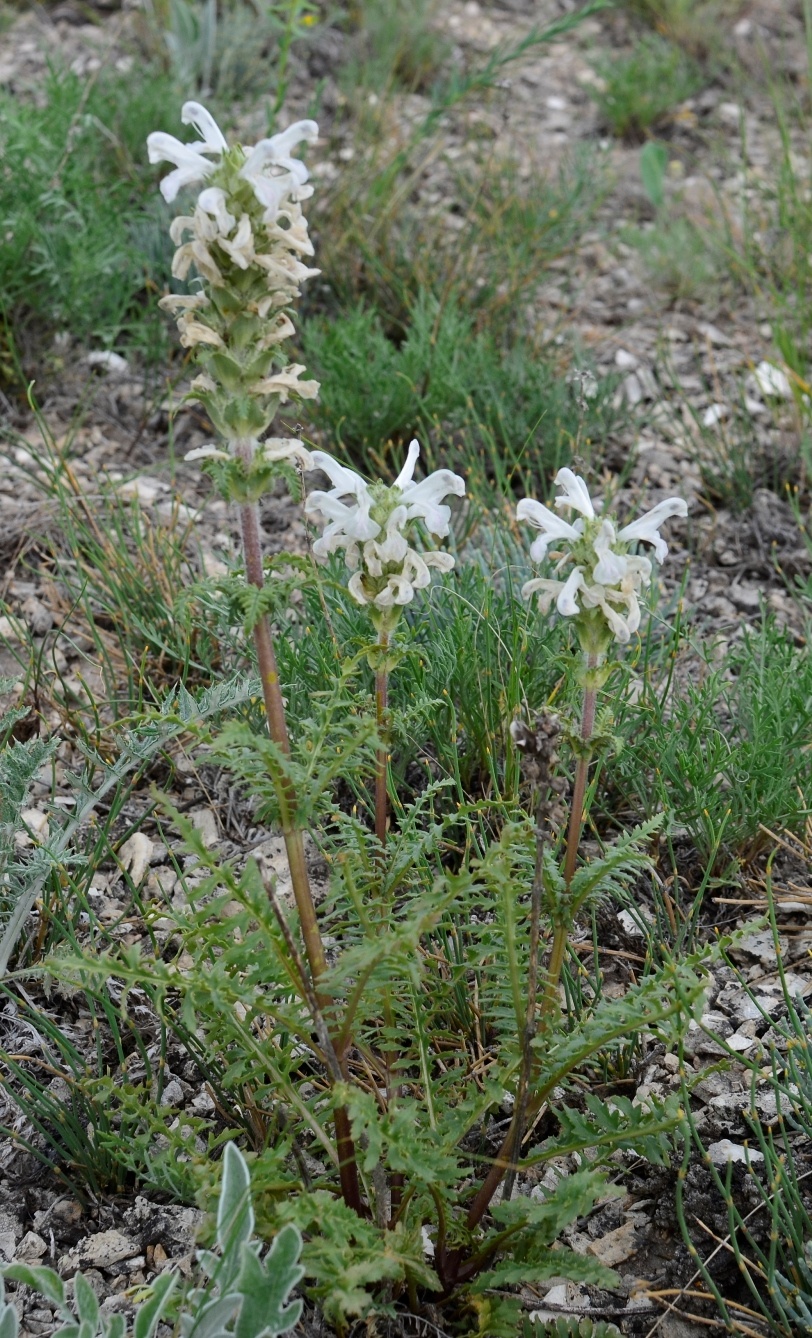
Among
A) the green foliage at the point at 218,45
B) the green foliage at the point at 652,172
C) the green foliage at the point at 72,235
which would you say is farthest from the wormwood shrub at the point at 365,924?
the green foliage at the point at 652,172

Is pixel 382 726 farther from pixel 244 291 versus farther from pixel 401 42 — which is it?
pixel 401 42

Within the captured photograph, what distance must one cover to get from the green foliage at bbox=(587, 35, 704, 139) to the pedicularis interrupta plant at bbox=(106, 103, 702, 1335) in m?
4.27

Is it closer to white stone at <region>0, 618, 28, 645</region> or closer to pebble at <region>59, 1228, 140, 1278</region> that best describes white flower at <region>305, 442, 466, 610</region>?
pebble at <region>59, 1228, 140, 1278</region>

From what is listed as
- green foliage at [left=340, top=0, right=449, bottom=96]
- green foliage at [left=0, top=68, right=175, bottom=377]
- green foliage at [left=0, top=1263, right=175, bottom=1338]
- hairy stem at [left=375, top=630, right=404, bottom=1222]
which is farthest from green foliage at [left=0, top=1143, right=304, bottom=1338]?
green foliage at [left=340, top=0, right=449, bottom=96]

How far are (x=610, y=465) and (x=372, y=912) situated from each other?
2.09 meters

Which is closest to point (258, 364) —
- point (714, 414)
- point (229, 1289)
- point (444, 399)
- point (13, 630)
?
point (229, 1289)

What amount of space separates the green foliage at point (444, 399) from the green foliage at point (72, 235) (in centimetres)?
58

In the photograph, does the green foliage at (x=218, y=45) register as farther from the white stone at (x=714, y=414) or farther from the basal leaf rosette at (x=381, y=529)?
the basal leaf rosette at (x=381, y=529)

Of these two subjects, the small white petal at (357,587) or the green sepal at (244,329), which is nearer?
the green sepal at (244,329)

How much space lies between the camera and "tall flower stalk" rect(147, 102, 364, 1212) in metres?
1.20

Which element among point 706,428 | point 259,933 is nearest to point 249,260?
point 259,933

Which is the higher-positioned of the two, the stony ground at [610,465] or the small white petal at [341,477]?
the small white petal at [341,477]

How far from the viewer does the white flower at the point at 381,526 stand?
1403mm

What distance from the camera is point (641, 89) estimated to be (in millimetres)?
Result: 5176
